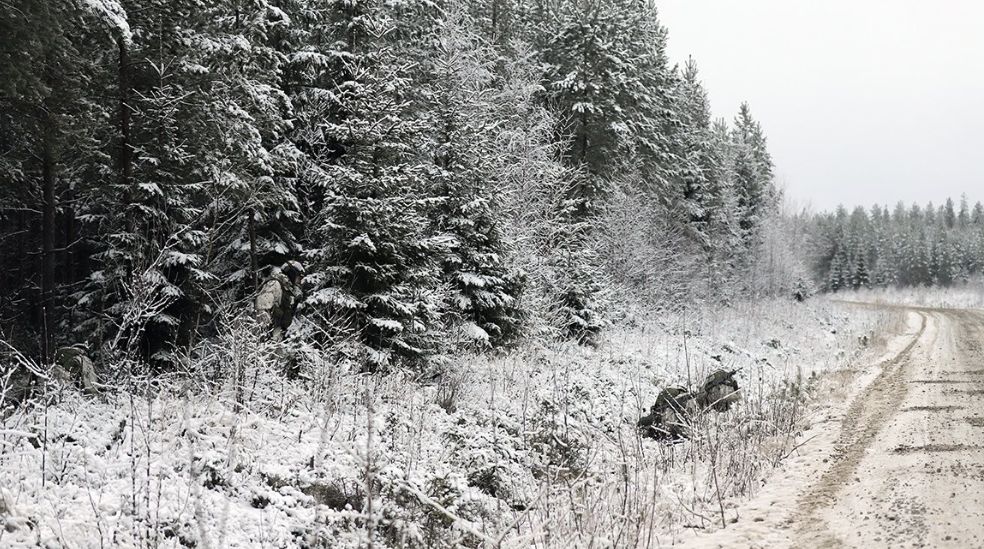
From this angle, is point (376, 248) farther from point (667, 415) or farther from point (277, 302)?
point (667, 415)

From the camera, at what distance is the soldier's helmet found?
1395cm

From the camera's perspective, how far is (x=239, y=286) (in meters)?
14.1

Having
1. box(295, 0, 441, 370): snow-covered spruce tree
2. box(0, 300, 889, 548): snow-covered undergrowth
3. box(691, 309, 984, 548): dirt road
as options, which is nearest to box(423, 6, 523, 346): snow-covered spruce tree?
box(295, 0, 441, 370): snow-covered spruce tree

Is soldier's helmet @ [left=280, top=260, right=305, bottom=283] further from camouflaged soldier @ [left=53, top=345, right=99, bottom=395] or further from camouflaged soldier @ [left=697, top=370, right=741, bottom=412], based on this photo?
camouflaged soldier @ [left=697, top=370, right=741, bottom=412]

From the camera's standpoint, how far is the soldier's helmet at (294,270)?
549 inches

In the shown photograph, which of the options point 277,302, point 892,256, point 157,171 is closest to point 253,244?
point 157,171

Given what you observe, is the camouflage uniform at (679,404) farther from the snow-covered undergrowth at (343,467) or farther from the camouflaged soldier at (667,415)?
the snow-covered undergrowth at (343,467)

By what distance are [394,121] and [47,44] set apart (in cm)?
547

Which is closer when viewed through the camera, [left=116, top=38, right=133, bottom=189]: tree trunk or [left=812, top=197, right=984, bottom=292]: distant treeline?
[left=116, top=38, right=133, bottom=189]: tree trunk

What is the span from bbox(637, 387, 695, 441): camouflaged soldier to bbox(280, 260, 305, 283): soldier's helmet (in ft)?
29.2

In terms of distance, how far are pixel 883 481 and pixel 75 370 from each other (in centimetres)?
1005

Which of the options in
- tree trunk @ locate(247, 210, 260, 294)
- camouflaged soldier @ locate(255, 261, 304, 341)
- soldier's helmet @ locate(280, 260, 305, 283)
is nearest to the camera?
camouflaged soldier @ locate(255, 261, 304, 341)

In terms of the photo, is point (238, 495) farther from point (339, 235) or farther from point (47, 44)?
point (47, 44)

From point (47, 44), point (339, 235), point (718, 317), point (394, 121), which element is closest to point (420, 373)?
point (339, 235)
